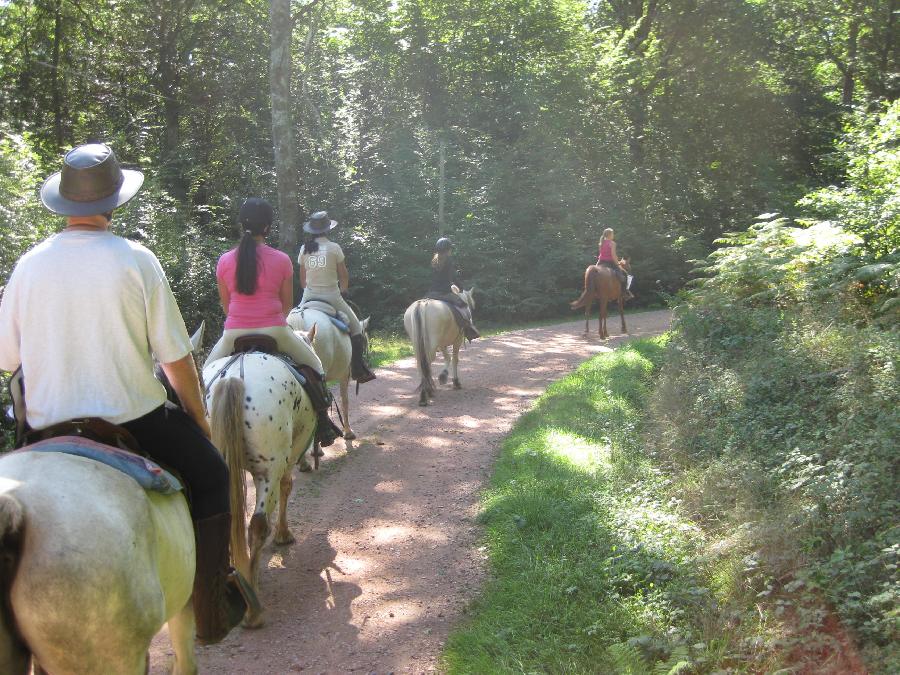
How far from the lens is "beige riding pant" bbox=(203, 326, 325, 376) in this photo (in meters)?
6.58

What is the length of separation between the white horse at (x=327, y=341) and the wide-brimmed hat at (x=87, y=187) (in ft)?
18.1

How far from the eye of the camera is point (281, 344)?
6707mm

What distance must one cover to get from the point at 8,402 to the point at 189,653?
21.7ft

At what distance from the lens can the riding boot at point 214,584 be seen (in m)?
3.91

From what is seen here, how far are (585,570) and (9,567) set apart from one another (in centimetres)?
396

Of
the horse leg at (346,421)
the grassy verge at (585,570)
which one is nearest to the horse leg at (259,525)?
the grassy verge at (585,570)

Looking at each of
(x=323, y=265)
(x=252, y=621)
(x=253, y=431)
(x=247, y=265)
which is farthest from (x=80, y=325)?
(x=323, y=265)

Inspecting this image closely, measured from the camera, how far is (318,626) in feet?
17.7

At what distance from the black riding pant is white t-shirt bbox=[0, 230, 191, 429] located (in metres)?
0.23

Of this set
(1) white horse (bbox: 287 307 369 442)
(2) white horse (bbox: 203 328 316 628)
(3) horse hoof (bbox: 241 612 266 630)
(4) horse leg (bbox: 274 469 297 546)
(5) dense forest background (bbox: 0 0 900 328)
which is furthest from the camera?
(5) dense forest background (bbox: 0 0 900 328)

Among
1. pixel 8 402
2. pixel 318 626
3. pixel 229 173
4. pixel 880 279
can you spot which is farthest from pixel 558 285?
pixel 318 626

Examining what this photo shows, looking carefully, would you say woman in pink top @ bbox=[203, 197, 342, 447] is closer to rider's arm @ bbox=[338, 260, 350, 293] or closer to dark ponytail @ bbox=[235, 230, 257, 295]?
dark ponytail @ bbox=[235, 230, 257, 295]

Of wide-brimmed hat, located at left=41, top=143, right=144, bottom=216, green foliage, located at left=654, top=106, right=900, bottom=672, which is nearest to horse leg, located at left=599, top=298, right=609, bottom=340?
green foliage, located at left=654, top=106, right=900, bottom=672

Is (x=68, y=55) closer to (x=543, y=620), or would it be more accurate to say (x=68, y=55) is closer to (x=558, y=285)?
(x=558, y=285)
